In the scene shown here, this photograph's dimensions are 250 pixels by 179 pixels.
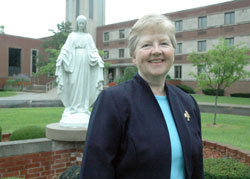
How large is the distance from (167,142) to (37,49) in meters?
44.2

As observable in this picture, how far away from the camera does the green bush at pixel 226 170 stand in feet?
12.7

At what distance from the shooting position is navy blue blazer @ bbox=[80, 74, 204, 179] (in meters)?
1.50

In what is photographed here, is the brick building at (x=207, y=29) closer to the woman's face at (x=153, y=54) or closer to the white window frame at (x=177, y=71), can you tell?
the white window frame at (x=177, y=71)

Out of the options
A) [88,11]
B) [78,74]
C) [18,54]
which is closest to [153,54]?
[78,74]

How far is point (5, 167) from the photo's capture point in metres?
4.52

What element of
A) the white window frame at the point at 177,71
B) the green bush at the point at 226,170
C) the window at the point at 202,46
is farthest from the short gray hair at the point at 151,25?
the white window frame at the point at 177,71

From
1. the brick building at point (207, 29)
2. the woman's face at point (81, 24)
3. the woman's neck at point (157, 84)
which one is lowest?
the woman's neck at point (157, 84)

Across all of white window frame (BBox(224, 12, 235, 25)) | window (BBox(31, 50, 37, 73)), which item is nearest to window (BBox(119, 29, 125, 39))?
window (BBox(31, 50, 37, 73))

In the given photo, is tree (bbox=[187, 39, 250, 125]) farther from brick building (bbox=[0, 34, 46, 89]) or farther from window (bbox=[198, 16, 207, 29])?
brick building (bbox=[0, 34, 46, 89])

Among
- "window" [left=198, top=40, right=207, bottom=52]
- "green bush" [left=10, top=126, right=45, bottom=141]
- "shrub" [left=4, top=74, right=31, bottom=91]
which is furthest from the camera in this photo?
"shrub" [left=4, top=74, right=31, bottom=91]

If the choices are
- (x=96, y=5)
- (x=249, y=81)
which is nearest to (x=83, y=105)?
(x=249, y=81)

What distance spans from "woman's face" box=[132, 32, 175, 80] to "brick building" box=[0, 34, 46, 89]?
130 ft

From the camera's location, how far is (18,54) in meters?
40.8

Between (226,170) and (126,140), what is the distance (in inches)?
123
